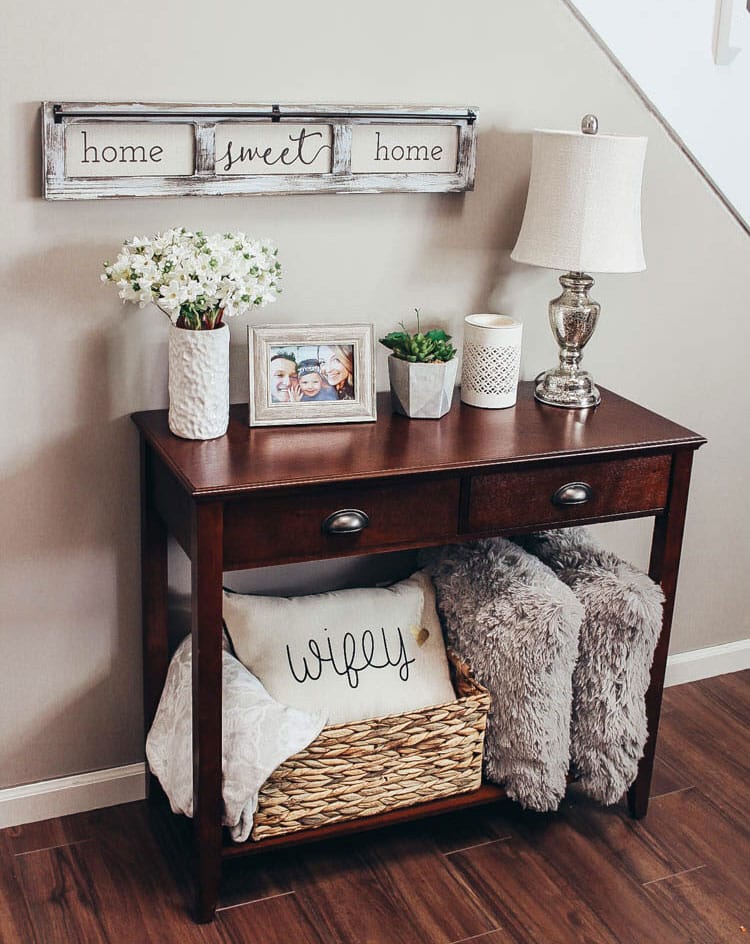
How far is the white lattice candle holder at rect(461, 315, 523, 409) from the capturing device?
2.10 metres

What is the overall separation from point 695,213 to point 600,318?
318 mm

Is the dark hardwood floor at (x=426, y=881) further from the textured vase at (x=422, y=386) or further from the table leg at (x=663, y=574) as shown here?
the textured vase at (x=422, y=386)

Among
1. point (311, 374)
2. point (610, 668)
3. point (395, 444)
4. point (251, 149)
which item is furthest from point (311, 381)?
point (610, 668)

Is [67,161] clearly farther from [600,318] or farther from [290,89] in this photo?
[600,318]

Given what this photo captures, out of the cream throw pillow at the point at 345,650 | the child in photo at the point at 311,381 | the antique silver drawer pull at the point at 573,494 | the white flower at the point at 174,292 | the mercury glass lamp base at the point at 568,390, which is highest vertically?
the white flower at the point at 174,292

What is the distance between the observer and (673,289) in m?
2.49

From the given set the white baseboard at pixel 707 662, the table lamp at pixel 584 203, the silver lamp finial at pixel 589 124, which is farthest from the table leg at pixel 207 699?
the white baseboard at pixel 707 662

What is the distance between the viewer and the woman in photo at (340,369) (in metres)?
2.01

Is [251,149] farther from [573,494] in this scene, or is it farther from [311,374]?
[573,494]

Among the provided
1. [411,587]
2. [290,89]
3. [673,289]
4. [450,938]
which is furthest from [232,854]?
[673,289]

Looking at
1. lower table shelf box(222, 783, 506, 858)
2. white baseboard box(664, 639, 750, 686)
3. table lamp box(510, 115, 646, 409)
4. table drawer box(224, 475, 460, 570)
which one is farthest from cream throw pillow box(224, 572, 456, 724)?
white baseboard box(664, 639, 750, 686)

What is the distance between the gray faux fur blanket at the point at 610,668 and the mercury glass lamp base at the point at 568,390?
1.02ft

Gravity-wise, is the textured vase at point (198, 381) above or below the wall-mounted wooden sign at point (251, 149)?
Answer: below

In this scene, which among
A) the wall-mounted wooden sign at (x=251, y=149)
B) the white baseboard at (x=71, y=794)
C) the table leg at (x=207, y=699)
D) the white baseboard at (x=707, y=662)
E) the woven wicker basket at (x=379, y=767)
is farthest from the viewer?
the white baseboard at (x=707, y=662)
